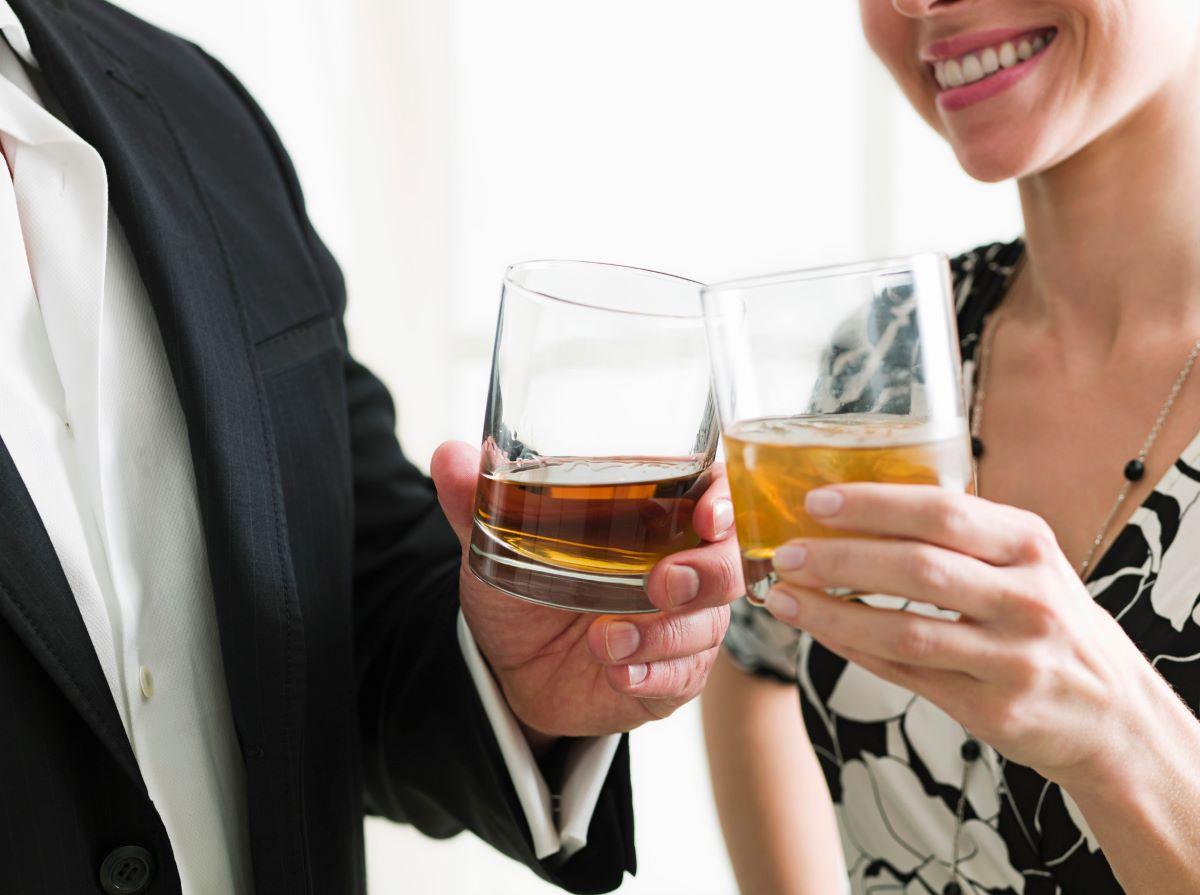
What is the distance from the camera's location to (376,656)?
5.00ft

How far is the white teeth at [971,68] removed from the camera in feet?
4.94

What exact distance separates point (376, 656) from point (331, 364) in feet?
1.33

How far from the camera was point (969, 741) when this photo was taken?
1.53 metres

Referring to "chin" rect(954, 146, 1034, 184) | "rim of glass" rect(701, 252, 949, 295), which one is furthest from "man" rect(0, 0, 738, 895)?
"chin" rect(954, 146, 1034, 184)

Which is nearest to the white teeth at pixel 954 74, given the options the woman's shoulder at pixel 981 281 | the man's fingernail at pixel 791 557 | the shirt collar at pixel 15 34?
the woman's shoulder at pixel 981 281

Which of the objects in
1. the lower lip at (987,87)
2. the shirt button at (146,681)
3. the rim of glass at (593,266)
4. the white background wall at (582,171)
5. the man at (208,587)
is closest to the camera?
the rim of glass at (593,266)

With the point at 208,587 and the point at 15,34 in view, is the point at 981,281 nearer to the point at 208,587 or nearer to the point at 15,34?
the point at 208,587

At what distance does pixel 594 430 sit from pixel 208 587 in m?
0.55

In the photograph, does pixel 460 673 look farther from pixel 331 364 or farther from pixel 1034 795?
pixel 1034 795

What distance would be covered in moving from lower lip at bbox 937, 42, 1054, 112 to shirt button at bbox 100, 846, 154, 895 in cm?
135

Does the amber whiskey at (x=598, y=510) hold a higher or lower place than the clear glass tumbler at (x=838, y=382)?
lower

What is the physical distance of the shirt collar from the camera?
1.22 metres

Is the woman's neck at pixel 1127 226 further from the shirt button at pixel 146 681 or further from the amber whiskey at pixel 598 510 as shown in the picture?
the shirt button at pixel 146 681

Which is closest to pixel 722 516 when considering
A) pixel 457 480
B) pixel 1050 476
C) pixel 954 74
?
pixel 457 480
